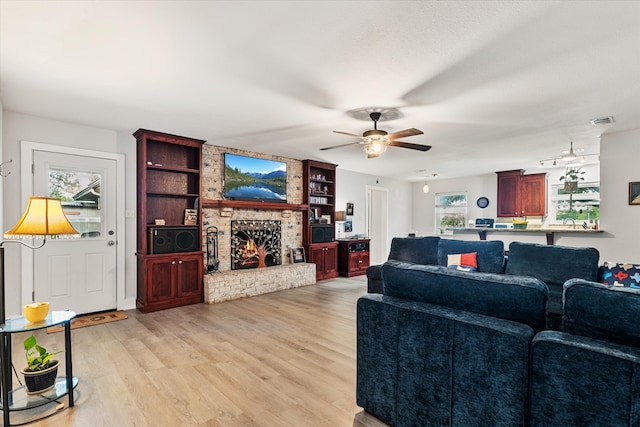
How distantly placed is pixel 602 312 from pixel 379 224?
815cm

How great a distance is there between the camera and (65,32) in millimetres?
2236

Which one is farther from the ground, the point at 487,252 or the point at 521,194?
the point at 521,194

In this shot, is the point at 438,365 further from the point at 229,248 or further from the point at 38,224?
the point at 229,248

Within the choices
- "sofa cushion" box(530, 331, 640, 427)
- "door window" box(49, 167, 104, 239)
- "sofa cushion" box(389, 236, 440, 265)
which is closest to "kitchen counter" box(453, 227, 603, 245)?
"sofa cushion" box(389, 236, 440, 265)

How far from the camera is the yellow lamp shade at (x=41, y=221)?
2.21m

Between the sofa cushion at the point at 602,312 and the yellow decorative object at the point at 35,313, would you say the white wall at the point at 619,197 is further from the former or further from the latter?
the yellow decorative object at the point at 35,313

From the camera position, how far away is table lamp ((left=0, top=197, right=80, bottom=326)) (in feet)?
7.20

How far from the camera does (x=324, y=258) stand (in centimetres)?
714

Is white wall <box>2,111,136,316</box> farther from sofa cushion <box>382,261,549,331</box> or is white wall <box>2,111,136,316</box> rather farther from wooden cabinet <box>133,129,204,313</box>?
sofa cushion <box>382,261,549,331</box>

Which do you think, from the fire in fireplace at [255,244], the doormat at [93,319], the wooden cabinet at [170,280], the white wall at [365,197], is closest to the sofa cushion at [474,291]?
the wooden cabinet at [170,280]

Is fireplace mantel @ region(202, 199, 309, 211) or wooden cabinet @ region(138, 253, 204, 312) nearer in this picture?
wooden cabinet @ region(138, 253, 204, 312)

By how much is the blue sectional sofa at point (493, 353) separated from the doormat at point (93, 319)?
3654 millimetres

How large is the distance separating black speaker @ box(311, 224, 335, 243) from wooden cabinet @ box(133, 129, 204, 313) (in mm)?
2551

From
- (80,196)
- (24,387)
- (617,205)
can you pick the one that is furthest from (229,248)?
(617,205)
